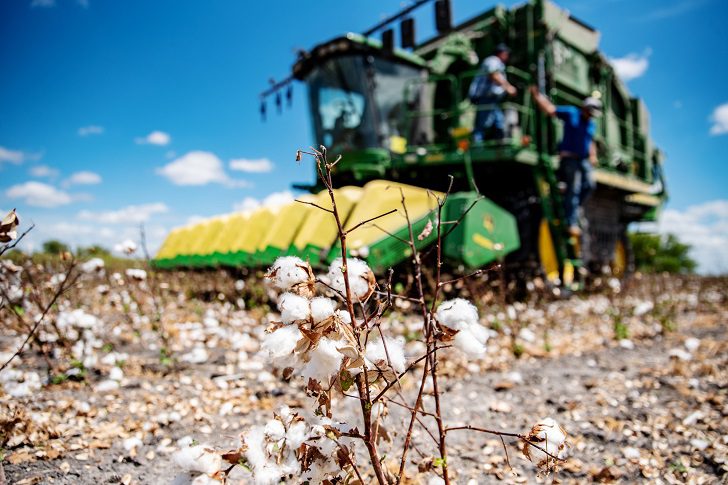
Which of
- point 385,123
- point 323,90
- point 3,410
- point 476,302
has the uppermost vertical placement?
point 323,90

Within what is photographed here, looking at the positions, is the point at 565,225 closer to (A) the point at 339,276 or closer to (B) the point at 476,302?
(B) the point at 476,302

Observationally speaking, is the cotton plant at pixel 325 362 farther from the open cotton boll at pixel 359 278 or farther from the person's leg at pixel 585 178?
the person's leg at pixel 585 178

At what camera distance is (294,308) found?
3.11ft

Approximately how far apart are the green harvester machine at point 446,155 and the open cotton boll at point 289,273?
2.93 metres

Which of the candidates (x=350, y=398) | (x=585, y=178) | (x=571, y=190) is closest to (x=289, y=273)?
(x=350, y=398)

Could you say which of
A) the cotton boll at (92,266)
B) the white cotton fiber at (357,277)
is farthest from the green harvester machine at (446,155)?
the white cotton fiber at (357,277)

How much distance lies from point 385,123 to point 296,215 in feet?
7.20

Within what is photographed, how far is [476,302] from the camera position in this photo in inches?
170

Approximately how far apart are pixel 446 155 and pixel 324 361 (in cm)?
546

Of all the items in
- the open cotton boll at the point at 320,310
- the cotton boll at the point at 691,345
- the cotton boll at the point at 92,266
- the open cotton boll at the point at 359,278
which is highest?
the cotton boll at the point at 92,266

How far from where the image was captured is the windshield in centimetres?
686

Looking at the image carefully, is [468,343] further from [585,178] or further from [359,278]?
[585,178]

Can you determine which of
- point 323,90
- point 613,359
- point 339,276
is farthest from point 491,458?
point 323,90

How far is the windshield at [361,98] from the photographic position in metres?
6.86
